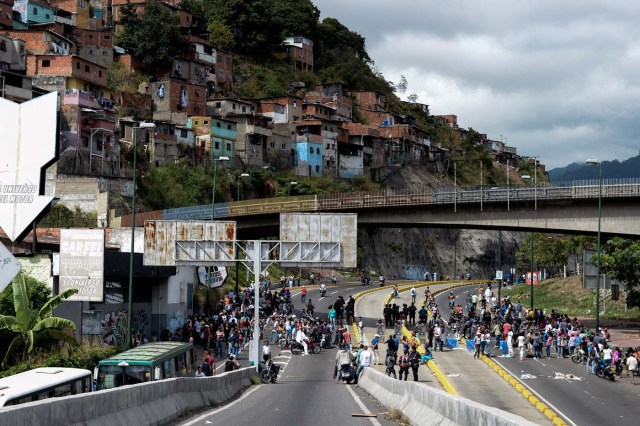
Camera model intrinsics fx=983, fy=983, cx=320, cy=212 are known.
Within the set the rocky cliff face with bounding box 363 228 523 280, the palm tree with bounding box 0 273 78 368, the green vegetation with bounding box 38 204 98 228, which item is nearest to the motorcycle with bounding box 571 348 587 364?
the palm tree with bounding box 0 273 78 368

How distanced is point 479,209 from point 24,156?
1551 inches

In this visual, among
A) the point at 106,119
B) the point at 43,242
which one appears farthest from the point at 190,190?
the point at 43,242

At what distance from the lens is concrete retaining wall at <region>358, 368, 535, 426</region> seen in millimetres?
12062

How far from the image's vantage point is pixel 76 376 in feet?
75.0

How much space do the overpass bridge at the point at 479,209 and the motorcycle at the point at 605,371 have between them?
2314 cm

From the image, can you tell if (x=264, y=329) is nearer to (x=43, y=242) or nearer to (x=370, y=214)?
(x=43, y=242)

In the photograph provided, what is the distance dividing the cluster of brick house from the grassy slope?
3725 cm

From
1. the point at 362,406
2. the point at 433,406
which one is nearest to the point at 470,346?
the point at 362,406

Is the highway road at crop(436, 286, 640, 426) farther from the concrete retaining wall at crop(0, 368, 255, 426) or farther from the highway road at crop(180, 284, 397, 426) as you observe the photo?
the concrete retaining wall at crop(0, 368, 255, 426)

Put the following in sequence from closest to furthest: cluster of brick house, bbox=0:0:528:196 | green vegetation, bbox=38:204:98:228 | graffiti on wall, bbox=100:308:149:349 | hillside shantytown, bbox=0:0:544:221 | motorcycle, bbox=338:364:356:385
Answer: motorcycle, bbox=338:364:356:385
graffiti on wall, bbox=100:308:149:349
green vegetation, bbox=38:204:98:228
hillside shantytown, bbox=0:0:544:221
cluster of brick house, bbox=0:0:528:196

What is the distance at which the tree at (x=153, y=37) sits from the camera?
422 feet

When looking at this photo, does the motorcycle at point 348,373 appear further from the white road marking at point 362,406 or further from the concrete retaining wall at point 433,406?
the concrete retaining wall at point 433,406

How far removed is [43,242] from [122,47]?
8982cm

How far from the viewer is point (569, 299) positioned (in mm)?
77875
